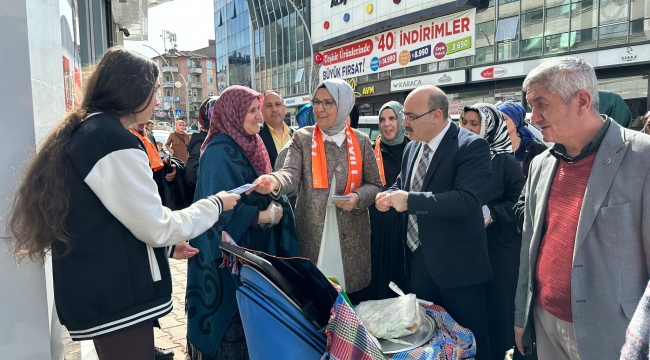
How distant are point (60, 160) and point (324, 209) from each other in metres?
1.66

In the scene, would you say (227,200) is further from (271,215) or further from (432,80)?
(432,80)

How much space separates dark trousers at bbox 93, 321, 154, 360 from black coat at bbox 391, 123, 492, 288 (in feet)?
4.64

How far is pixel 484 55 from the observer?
20641 mm

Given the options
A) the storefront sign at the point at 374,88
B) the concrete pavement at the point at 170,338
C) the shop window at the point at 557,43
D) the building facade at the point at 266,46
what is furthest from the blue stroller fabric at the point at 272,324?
the building facade at the point at 266,46

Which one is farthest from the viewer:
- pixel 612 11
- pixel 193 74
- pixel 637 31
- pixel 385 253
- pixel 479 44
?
pixel 193 74

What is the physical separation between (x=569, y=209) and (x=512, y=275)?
1.42 meters

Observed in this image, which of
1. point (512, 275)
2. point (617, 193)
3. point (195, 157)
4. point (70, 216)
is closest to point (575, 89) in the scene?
point (617, 193)

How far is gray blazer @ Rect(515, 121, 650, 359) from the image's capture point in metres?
1.70

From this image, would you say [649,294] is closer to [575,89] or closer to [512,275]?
[575,89]

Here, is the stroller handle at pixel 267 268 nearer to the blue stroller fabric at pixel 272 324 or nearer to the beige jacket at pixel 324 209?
the blue stroller fabric at pixel 272 324

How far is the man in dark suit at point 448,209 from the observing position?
243 centimetres

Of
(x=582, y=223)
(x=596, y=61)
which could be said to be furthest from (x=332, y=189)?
(x=596, y=61)

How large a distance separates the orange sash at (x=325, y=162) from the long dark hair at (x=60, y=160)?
1.31 metres

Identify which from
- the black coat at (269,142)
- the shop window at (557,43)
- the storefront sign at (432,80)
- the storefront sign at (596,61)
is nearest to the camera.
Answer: the black coat at (269,142)
